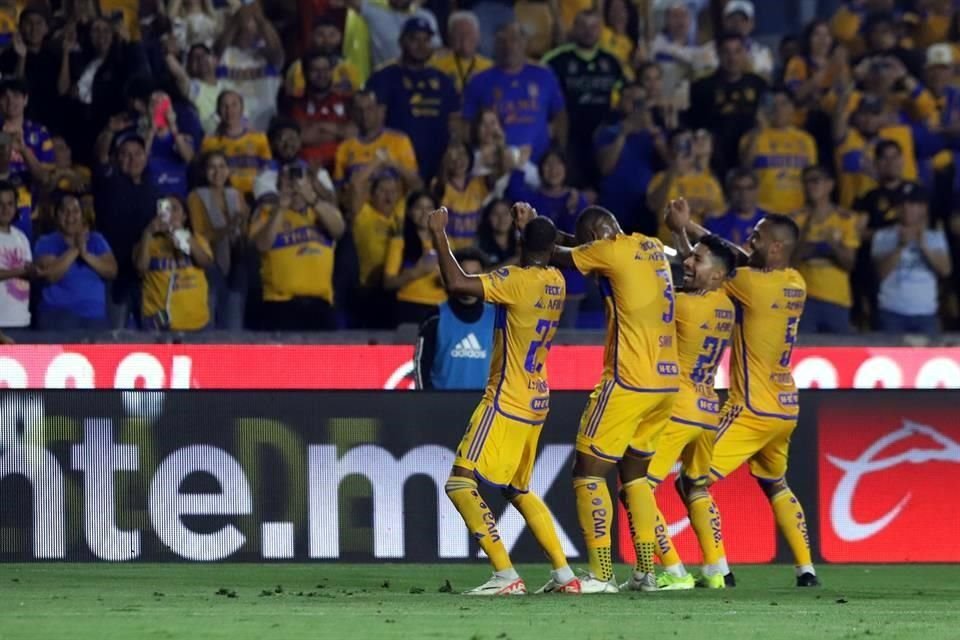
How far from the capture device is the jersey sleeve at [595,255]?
11500 millimetres

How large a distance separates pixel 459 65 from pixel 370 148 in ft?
5.01

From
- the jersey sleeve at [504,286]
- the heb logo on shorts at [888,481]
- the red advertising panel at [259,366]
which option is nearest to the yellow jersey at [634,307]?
the jersey sleeve at [504,286]

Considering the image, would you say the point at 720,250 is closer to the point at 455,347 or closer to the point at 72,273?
the point at 455,347

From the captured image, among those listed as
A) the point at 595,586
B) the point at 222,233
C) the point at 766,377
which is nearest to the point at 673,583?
the point at 595,586

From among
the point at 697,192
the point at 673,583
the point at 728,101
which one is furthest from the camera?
the point at 728,101

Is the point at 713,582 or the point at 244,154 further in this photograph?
the point at 244,154

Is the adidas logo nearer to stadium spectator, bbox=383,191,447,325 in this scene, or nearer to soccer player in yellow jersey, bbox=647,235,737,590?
stadium spectator, bbox=383,191,447,325

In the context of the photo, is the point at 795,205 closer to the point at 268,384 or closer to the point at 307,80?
the point at 307,80

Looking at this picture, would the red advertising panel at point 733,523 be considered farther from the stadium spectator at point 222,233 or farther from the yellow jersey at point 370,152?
the yellow jersey at point 370,152

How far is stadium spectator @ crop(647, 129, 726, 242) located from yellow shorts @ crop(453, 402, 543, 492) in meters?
6.70

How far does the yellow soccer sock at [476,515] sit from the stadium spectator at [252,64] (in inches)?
299

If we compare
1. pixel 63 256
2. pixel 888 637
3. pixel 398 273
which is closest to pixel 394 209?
pixel 398 273

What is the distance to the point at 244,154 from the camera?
17391mm

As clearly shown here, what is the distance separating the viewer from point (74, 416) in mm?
13812
